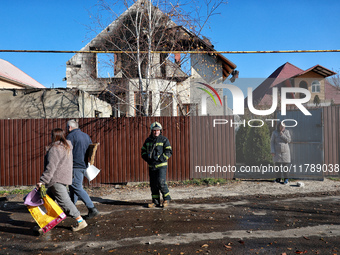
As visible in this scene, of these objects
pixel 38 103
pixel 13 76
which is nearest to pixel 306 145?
pixel 38 103

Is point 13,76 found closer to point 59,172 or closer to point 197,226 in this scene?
point 59,172

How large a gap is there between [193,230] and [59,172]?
2.44 m

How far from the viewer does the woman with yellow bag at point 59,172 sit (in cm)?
471

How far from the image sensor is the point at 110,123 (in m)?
8.99

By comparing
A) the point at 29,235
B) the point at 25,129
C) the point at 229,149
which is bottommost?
the point at 29,235

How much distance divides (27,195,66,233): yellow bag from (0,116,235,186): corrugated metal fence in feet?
13.3

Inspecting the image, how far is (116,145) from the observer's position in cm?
894

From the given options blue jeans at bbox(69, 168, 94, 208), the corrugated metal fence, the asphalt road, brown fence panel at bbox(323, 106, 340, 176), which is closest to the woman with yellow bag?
the asphalt road

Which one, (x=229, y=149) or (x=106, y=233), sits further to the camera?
(x=229, y=149)

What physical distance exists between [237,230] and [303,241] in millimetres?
999

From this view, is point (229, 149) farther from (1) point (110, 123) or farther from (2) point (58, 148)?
(2) point (58, 148)

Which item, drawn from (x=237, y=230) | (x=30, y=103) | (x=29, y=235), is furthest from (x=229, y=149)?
(x=30, y=103)

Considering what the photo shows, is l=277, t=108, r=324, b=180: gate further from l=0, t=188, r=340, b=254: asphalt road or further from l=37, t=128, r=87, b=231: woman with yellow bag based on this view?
l=37, t=128, r=87, b=231: woman with yellow bag

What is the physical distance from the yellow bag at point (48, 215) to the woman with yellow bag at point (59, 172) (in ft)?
0.38
